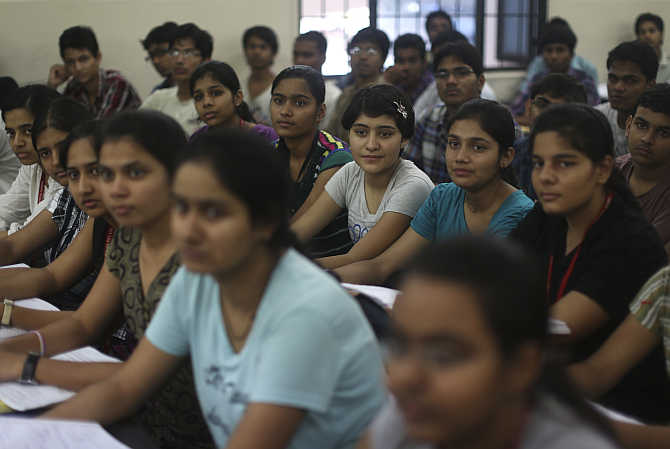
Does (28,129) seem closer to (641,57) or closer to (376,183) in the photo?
(376,183)

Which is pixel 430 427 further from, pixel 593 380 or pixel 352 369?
pixel 593 380

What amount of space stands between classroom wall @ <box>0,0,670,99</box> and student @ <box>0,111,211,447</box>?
4.30 m

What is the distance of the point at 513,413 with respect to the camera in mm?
802

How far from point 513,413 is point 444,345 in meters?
0.14

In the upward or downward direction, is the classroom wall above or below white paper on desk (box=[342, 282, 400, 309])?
above

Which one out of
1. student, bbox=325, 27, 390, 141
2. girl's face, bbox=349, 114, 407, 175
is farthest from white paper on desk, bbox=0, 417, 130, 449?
student, bbox=325, 27, 390, 141

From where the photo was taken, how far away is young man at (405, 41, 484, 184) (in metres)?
3.60

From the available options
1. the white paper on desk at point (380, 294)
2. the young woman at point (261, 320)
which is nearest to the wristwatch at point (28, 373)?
the young woman at point (261, 320)

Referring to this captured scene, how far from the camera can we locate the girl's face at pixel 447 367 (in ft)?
2.45

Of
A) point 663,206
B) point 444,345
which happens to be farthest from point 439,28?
point 444,345

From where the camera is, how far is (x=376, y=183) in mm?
2531

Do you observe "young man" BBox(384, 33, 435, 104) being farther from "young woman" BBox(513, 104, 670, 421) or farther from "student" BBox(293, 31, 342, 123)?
"young woman" BBox(513, 104, 670, 421)

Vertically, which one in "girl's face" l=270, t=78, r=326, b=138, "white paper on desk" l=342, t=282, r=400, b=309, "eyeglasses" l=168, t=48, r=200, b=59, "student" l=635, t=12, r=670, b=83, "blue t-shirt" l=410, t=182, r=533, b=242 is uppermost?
"student" l=635, t=12, r=670, b=83

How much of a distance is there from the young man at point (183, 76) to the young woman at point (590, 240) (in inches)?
116
